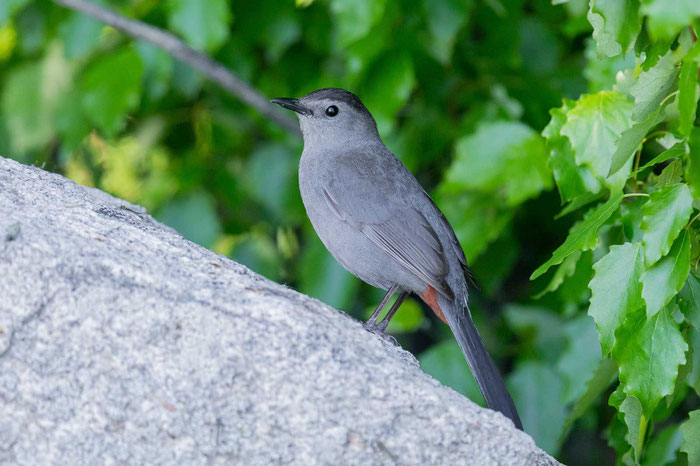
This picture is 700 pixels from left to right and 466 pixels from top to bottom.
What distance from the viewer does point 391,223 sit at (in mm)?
3896

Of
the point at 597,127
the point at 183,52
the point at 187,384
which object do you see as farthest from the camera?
the point at 183,52

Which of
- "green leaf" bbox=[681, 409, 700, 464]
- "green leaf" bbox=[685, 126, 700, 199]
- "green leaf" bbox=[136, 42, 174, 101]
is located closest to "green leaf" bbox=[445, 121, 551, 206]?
"green leaf" bbox=[681, 409, 700, 464]

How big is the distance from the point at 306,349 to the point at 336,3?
1787mm

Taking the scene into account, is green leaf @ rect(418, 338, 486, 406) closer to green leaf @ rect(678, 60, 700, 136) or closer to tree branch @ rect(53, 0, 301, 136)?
tree branch @ rect(53, 0, 301, 136)

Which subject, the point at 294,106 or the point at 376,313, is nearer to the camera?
the point at 376,313

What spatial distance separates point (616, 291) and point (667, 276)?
19cm

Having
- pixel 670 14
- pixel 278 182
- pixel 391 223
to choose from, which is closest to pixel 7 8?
pixel 278 182

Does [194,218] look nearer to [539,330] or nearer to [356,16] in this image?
[356,16]

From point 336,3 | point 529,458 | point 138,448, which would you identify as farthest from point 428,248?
point 138,448

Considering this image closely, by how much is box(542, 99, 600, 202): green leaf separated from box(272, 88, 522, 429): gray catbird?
911 mm

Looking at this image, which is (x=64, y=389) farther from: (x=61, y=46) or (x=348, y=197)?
(x=61, y=46)

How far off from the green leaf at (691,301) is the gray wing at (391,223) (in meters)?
1.52

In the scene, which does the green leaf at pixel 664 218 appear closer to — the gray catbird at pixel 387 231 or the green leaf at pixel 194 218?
the gray catbird at pixel 387 231

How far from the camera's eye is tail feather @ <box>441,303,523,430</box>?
315 centimetres
